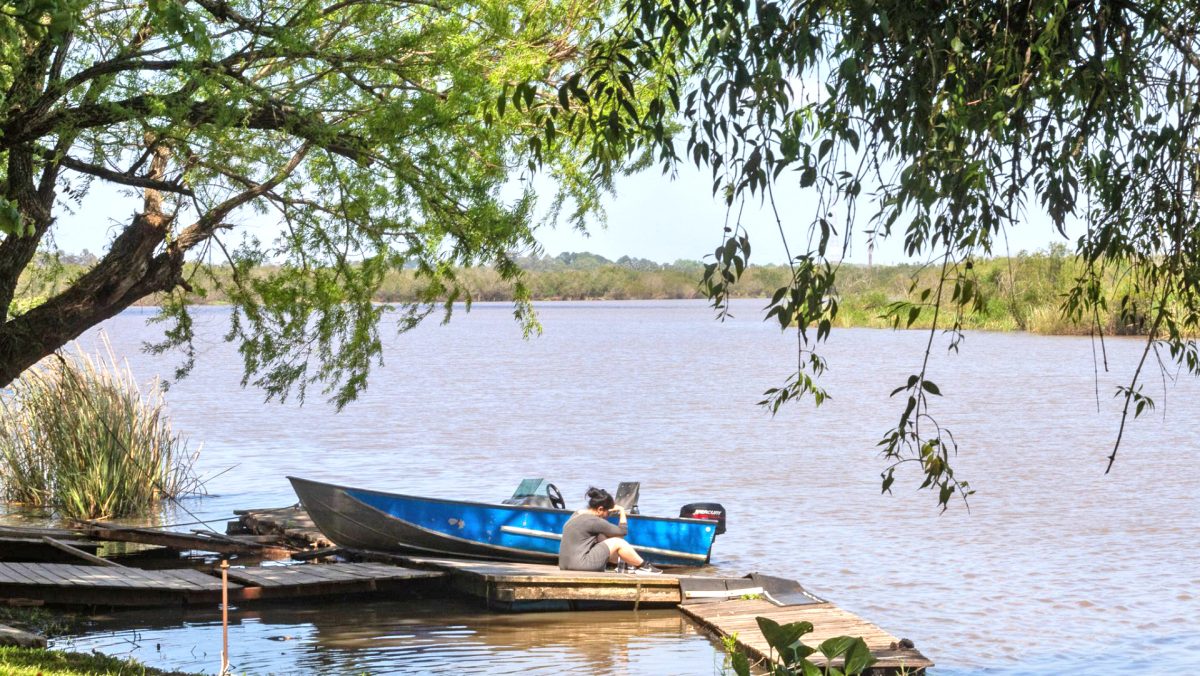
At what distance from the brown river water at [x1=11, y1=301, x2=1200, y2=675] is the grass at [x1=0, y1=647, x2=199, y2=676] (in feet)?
6.02

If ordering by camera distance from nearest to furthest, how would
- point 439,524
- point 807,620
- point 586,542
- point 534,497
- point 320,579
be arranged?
point 807,620, point 320,579, point 586,542, point 439,524, point 534,497

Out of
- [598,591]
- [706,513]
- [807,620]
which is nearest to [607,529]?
[598,591]

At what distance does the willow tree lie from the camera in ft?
30.3

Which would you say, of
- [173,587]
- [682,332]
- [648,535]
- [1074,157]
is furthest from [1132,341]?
[1074,157]

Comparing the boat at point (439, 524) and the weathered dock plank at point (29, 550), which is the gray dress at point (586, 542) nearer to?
the boat at point (439, 524)

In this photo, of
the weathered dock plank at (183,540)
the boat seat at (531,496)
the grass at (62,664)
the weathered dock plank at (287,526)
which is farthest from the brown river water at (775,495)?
the weathered dock plank at (287,526)

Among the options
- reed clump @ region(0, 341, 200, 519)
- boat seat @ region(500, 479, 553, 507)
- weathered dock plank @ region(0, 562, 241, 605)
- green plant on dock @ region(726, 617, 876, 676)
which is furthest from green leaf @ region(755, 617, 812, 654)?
reed clump @ region(0, 341, 200, 519)

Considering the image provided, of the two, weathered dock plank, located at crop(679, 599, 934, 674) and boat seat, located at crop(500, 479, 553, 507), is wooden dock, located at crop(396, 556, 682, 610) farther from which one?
boat seat, located at crop(500, 479, 553, 507)

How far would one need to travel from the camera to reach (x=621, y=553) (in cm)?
1434

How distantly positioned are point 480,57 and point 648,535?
6926mm

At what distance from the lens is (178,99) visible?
8.95 meters

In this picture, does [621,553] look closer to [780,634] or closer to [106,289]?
[106,289]

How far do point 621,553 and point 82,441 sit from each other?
797 cm

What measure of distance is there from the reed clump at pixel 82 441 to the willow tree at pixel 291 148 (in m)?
6.65
